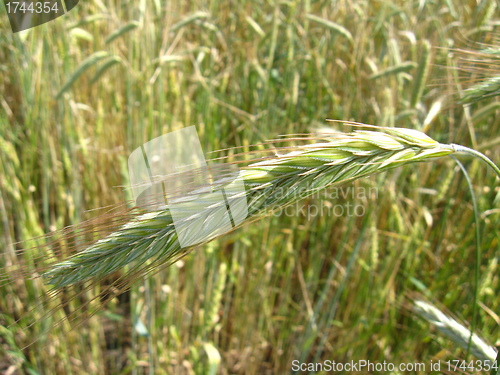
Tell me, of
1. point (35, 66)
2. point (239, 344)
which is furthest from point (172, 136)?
point (239, 344)

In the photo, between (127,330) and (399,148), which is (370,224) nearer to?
(399,148)

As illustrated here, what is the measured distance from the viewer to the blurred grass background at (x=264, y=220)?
1.20 m

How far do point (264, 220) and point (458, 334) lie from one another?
23.0 inches

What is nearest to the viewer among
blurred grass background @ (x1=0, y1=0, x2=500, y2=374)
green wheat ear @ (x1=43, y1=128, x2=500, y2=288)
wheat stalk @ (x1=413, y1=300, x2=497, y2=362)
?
green wheat ear @ (x1=43, y1=128, x2=500, y2=288)

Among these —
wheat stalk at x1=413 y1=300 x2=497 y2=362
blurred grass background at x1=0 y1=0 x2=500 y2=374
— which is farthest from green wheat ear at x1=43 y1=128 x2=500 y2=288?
blurred grass background at x1=0 y1=0 x2=500 y2=374

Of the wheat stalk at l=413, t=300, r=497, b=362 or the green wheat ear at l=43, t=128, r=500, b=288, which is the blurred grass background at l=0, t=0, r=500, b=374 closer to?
the wheat stalk at l=413, t=300, r=497, b=362

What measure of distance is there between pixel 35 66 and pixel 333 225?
1206 millimetres

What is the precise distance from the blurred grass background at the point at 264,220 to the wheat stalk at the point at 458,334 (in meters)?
0.29

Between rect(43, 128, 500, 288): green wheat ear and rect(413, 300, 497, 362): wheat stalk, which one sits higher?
rect(43, 128, 500, 288): green wheat ear

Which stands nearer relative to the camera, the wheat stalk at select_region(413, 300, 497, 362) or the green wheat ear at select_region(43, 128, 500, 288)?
the green wheat ear at select_region(43, 128, 500, 288)

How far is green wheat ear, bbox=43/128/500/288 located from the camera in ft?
1.63

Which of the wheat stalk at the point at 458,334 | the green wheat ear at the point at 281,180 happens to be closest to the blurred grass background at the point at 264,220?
the wheat stalk at the point at 458,334

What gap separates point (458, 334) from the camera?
827 millimetres

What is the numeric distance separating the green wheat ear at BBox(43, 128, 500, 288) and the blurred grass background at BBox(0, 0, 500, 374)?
64 centimetres
